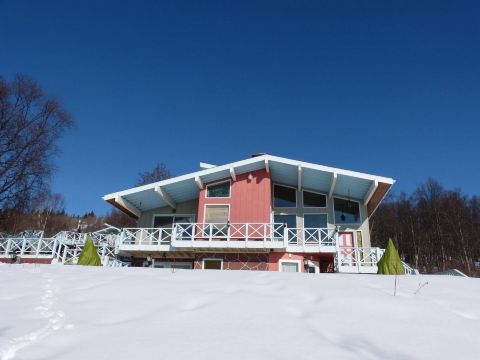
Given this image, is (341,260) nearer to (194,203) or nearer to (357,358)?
(194,203)

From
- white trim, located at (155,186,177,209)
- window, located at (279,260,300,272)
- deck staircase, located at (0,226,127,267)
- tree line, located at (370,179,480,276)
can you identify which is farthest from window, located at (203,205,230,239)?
tree line, located at (370,179,480,276)

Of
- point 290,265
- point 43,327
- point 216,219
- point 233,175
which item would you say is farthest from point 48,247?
point 43,327

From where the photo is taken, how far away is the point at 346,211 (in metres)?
15.4

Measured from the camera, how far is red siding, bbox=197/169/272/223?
15.0 metres

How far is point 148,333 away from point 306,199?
46.6 feet

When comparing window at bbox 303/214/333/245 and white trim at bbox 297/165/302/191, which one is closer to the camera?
white trim at bbox 297/165/302/191

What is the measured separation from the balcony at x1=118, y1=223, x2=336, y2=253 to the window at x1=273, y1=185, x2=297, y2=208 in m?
1.22

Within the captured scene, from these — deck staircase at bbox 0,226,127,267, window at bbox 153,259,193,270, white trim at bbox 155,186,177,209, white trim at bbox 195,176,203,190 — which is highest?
white trim at bbox 195,176,203,190

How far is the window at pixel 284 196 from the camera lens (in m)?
16.1

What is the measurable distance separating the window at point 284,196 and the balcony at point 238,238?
122 centimetres

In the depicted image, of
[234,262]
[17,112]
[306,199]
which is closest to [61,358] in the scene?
[234,262]

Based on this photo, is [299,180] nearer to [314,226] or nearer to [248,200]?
[314,226]

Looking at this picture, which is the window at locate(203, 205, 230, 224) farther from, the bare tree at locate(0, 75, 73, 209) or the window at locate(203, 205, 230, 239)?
the bare tree at locate(0, 75, 73, 209)

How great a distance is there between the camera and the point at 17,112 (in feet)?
66.6
